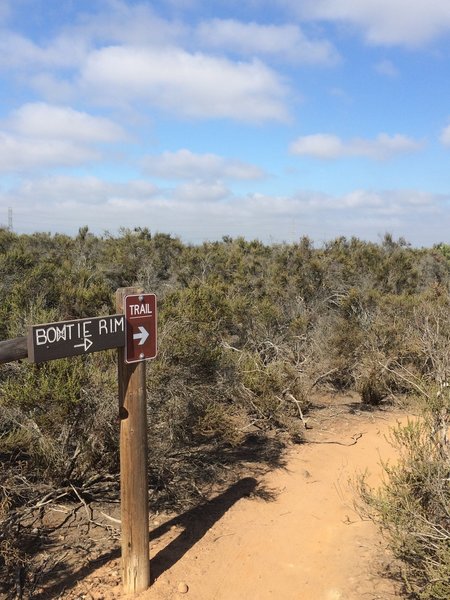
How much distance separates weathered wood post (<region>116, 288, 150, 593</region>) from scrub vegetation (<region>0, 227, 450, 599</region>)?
0.82 m

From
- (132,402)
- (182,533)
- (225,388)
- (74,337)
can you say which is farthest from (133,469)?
(225,388)

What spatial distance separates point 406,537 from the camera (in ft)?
11.6

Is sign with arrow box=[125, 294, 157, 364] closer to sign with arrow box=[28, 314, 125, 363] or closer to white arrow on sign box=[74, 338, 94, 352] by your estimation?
sign with arrow box=[28, 314, 125, 363]

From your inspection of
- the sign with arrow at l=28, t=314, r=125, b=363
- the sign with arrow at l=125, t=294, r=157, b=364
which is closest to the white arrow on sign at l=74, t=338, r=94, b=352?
the sign with arrow at l=28, t=314, r=125, b=363

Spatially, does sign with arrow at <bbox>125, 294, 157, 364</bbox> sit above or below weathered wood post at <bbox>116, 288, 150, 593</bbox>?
above

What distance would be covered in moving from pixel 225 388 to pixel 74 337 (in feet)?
12.2

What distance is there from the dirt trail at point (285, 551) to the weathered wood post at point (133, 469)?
0.30 meters

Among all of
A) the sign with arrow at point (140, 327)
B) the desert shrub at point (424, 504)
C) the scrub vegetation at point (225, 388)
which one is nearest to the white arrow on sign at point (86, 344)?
the sign with arrow at point (140, 327)

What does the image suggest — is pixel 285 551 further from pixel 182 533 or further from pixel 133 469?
pixel 133 469

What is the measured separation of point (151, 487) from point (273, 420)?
2.76 metres

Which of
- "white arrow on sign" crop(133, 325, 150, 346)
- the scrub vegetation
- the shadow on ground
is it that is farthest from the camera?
the shadow on ground

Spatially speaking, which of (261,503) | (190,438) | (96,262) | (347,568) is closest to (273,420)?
(190,438)

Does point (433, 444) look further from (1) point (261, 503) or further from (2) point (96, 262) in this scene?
(2) point (96, 262)

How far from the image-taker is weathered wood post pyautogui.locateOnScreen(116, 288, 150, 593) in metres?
3.78
